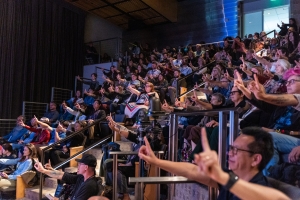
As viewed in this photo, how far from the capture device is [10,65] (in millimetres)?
9195

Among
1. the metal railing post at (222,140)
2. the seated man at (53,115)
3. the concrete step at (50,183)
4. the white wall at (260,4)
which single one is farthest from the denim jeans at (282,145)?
the white wall at (260,4)

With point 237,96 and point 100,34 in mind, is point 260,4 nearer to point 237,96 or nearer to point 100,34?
point 100,34

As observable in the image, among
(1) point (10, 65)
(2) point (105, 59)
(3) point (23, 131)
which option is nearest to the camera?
(3) point (23, 131)

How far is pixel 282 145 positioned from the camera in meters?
2.25

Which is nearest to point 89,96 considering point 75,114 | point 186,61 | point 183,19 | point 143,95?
point 75,114

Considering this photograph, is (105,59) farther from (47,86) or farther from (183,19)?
(183,19)

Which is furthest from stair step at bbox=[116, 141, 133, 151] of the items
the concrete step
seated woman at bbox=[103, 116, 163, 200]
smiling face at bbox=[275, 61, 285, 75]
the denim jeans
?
the denim jeans

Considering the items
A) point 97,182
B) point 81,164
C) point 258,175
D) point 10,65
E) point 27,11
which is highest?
point 27,11

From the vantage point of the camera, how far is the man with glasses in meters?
1.97

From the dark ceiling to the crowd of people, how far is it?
4.61 ft

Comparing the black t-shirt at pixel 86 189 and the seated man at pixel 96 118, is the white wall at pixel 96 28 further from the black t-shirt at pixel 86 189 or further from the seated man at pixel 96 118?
the black t-shirt at pixel 86 189

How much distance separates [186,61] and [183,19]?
4.53 metres

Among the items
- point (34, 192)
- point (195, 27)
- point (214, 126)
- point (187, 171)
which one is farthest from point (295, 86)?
point (195, 27)

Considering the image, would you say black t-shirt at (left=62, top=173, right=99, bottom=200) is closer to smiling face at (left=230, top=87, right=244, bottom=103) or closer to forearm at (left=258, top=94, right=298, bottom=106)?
smiling face at (left=230, top=87, right=244, bottom=103)
